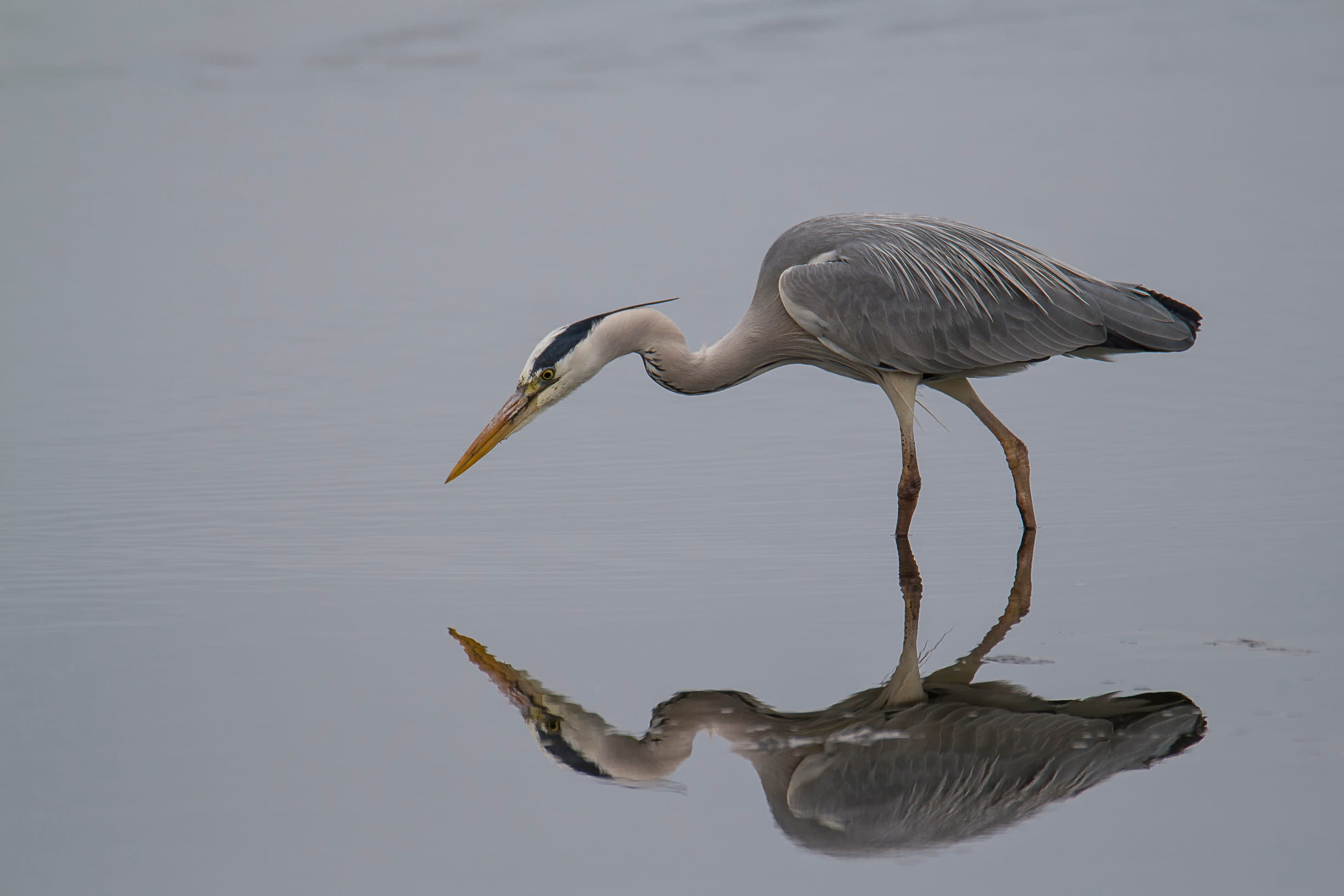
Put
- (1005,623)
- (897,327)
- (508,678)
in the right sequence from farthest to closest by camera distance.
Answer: (897,327) → (1005,623) → (508,678)

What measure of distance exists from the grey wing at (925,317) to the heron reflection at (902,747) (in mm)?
1975

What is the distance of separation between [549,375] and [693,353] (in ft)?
2.43

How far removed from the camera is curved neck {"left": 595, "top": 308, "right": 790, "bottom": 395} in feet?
20.6

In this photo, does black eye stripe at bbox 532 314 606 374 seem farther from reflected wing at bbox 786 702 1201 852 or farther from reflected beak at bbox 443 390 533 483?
reflected wing at bbox 786 702 1201 852

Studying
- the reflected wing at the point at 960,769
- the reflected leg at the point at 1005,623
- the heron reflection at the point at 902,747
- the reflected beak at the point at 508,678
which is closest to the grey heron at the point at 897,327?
the reflected leg at the point at 1005,623

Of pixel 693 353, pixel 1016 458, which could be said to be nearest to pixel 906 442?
pixel 1016 458

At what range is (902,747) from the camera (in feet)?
12.8

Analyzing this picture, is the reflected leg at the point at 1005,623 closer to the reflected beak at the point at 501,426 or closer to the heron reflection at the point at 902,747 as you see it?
the heron reflection at the point at 902,747

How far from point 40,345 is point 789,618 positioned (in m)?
6.06

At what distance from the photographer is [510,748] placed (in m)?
4.02

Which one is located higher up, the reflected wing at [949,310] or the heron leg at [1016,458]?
the reflected wing at [949,310]

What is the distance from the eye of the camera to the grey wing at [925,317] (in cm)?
611

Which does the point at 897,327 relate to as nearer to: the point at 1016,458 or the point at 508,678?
the point at 1016,458

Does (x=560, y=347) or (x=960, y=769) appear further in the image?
(x=560, y=347)
